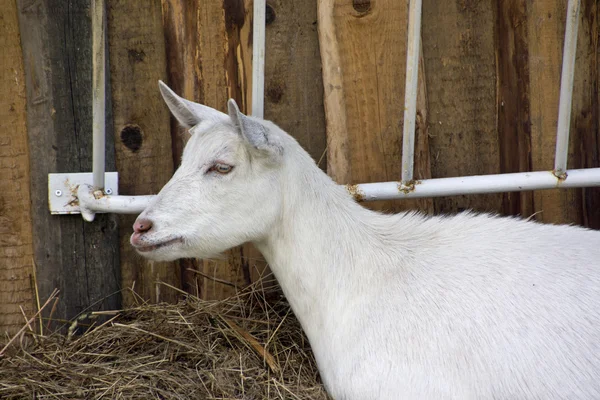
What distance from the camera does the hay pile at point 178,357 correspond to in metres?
3.22

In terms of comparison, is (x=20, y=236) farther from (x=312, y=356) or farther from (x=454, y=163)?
(x=454, y=163)

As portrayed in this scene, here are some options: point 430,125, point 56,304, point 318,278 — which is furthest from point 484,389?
point 56,304

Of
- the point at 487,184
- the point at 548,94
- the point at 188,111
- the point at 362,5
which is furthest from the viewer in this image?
the point at 548,94

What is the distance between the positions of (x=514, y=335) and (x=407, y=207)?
125 centimetres

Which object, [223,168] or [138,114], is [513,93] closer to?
[223,168]

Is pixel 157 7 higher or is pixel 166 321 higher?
pixel 157 7

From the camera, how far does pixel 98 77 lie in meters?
3.54

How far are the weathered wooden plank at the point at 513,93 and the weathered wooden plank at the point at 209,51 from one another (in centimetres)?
146

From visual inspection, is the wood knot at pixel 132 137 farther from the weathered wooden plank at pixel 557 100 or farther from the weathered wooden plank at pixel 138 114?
the weathered wooden plank at pixel 557 100

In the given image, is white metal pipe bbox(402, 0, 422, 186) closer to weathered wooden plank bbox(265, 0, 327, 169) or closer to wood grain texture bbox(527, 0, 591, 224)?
weathered wooden plank bbox(265, 0, 327, 169)

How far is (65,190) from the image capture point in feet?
12.4

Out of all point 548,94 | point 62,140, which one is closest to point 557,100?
point 548,94

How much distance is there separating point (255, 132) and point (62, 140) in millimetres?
1310

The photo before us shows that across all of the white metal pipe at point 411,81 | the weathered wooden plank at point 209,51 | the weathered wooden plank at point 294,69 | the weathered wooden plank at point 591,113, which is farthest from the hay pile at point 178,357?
the weathered wooden plank at point 591,113
